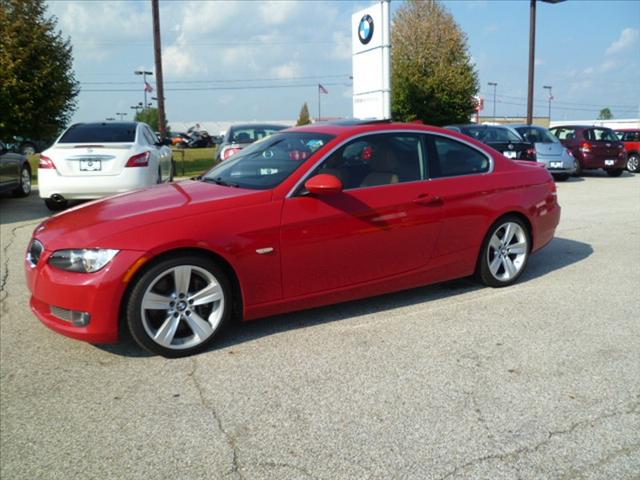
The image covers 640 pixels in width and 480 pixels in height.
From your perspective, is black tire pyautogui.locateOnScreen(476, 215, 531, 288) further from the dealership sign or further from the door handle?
the dealership sign

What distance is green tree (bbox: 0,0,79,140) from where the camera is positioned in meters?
16.2

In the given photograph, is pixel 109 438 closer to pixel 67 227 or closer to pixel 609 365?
pixel 67 227

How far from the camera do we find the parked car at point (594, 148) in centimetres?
1680

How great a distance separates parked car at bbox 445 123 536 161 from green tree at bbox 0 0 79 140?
11.6 meters

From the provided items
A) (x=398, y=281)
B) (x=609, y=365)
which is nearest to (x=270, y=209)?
(x=398, y=281)

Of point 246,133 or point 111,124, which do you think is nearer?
point 111,124

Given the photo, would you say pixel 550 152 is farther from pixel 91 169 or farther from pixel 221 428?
pixel 221 428

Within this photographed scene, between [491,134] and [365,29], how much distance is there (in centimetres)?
427

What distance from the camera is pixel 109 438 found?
9.32 ft

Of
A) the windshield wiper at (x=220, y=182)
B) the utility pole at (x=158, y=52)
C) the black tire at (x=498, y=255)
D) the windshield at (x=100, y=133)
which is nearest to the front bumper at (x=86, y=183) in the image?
the windshield at (x=100, y=133)

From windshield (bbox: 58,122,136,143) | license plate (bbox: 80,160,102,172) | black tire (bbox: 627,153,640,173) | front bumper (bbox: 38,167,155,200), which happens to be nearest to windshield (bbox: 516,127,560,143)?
black tire (bbox: 627,153,640,173)

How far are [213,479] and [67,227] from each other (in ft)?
7.03

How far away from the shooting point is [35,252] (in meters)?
3.88

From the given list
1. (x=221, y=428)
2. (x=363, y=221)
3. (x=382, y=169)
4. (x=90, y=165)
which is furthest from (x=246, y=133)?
(x=221, y=428)
